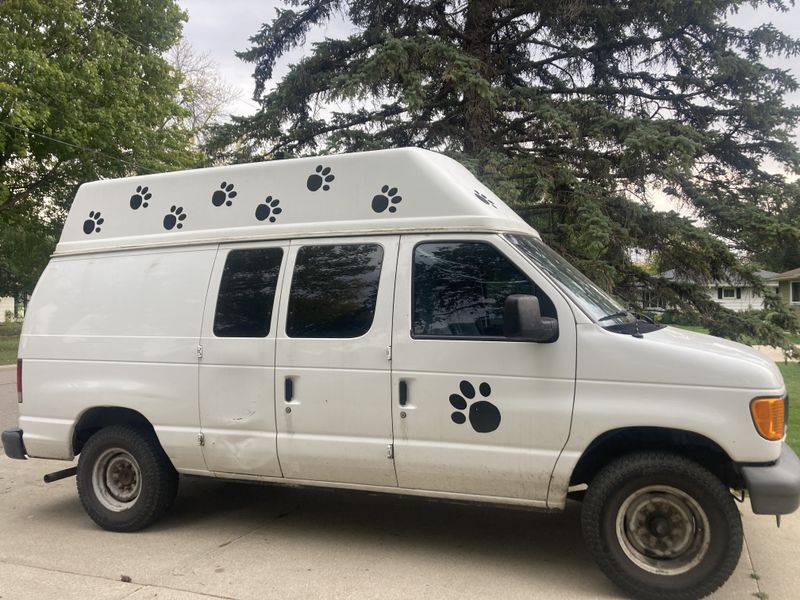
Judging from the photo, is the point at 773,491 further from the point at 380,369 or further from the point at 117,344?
the point at 117,344

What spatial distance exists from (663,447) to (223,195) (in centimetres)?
347

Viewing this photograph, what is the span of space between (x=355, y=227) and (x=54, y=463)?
4971 millimetres

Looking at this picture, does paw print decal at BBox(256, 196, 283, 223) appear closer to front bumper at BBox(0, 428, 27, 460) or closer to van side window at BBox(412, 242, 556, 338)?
van side window at BBox(412, 242, 556, 338)

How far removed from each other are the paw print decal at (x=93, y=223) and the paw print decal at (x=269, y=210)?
150 cm

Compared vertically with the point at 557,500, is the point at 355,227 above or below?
above

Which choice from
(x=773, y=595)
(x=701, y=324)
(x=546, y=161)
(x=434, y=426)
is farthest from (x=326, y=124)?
(x=773, y=595)

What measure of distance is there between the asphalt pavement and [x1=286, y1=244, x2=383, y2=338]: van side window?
49.1 inches

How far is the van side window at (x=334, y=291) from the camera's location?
455cm

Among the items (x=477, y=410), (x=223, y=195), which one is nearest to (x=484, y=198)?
(x=477, y=410)

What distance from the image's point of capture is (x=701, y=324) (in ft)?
37.6

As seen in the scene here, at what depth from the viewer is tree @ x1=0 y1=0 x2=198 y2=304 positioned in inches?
658

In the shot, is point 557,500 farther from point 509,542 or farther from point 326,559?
point 326,559

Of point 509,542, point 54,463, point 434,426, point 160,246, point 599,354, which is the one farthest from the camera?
point 54,463

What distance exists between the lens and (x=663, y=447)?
13.1 feet
